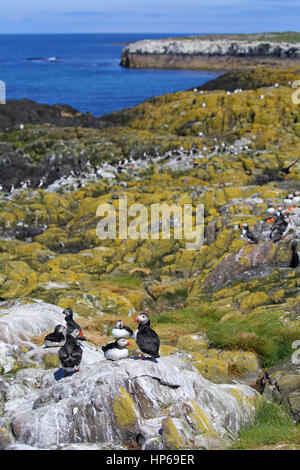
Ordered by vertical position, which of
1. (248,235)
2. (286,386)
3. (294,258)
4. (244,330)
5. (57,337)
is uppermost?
(248,235)

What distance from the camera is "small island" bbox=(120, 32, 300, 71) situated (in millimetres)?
162500

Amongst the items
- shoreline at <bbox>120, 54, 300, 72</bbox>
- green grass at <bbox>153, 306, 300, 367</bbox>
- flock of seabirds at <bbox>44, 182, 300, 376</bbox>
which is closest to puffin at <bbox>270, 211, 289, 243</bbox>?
green grass at <bbox>153, 306, 300, 367</bbox>

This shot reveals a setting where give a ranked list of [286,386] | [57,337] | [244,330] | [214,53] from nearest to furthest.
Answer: [286,386], [57,337], [244,330], [214,53]

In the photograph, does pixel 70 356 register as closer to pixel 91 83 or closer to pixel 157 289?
pixel 157 289

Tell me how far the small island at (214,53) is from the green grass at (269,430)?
6151 inches

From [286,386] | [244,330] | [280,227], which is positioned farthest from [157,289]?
[286,386]

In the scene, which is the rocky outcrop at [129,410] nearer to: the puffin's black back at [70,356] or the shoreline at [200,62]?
the puffin's black back at [70,356]

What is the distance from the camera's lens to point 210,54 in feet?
594

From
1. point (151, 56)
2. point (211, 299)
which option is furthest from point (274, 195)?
point (151, 56)

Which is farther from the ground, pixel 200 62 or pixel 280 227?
pixel 200 62

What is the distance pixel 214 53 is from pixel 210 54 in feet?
5.40

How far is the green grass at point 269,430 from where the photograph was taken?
8.23 meters

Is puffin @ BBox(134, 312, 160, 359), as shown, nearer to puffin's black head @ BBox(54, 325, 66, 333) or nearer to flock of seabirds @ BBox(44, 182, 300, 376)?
flock of seabirds @ BBox(44, 182, 300, 376)

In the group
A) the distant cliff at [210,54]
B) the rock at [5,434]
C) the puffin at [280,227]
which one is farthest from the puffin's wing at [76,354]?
the distant cliff at [210,54]
